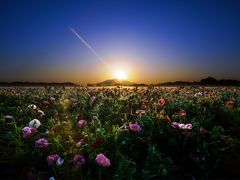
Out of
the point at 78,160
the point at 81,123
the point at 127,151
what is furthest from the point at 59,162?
the point at 81,123

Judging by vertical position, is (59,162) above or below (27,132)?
below

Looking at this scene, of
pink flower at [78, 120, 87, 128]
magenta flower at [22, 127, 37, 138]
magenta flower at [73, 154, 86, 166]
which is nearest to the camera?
magenta flower at [73, 154, 86, 166]

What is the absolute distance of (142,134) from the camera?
5.94 meters

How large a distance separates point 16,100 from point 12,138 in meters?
5.20

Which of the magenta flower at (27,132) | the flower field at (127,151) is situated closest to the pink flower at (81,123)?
the flower field at (127,151)

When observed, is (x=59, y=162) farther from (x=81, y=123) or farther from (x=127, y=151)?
(x=81, y=123)

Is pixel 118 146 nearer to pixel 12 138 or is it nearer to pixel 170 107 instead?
pixel 12 138

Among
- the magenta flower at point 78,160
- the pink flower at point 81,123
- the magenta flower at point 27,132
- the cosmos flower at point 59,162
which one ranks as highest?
the pink flower at point 81,123

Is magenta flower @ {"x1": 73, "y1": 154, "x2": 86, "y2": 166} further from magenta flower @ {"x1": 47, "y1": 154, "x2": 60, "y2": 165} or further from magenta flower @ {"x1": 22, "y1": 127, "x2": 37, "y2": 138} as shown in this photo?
magenta flower @ {"x1": 22, "y1": 127, "x2": 37, "y2": 138}

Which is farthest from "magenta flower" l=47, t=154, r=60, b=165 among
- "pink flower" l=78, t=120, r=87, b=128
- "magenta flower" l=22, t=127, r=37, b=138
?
"pink flower" l=78, t=120, r=87, b=128

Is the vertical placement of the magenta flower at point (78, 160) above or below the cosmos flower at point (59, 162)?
above

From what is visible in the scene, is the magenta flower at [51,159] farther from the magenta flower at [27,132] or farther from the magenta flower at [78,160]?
the magenta flower at [27,132]

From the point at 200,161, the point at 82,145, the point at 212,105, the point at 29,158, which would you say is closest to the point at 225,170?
the point at 200,161

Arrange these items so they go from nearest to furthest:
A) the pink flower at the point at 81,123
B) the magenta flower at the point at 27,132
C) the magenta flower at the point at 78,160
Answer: the magenta flower at the point at 78,160, the magenta flower at the point at 27,132, the pink flower at the point at 81,123
